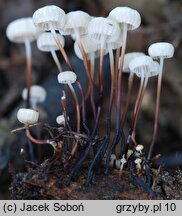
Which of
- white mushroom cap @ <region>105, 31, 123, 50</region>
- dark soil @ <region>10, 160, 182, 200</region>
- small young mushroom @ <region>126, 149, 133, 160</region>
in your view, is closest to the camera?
dark soil @ <region>10, 160, 182, 200</region>

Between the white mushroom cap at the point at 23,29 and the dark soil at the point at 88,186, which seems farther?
the white mushroom cap at the point at 23,29

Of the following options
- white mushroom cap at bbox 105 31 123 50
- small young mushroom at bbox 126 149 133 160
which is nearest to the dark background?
small young mushroom at bbox 126 149 133 160

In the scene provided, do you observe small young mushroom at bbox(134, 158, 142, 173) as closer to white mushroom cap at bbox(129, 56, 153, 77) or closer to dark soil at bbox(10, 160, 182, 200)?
dark soil at bbox(10, 160, 182, 200)

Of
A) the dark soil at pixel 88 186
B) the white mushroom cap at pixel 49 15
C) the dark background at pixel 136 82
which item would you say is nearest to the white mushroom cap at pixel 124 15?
the white mushroom cap at pixel 49 15

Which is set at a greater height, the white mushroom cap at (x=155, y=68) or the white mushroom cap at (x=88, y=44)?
the white mushroom cap at (x=88, y=44)

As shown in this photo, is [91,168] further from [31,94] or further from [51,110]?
[51,110]

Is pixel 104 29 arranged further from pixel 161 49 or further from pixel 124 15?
→ pixel 161 49

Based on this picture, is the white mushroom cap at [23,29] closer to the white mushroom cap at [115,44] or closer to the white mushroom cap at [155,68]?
the white mushroom cap at [115,44]

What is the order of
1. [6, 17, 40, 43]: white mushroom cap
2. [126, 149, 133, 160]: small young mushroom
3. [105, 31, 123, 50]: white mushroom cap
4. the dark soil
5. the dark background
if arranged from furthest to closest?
the dark background, [6, 17, 40, 43]: white mushroom cap, [105, 31, 123, 50]: white mushroom cap, [126, 149, 133, 160]: small young mushroom, the dark soil
